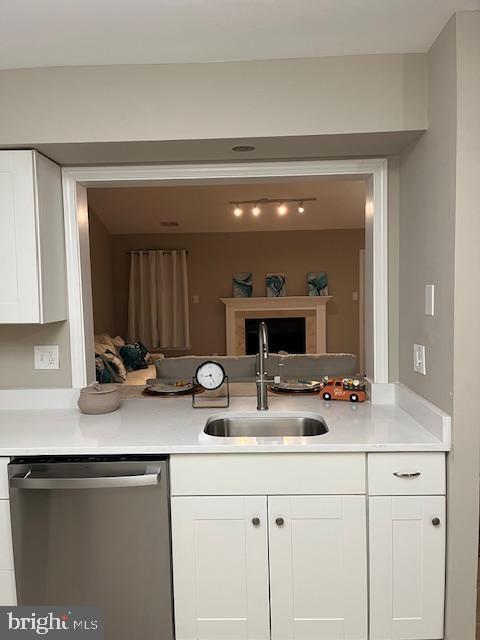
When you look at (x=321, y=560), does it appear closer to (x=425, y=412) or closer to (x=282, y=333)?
(x=425, y=412)

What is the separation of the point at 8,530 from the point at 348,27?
7.15 ft

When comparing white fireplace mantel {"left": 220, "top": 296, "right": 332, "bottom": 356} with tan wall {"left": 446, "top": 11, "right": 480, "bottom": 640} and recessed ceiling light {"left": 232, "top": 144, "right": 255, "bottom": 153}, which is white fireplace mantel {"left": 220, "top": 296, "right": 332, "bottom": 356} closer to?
recessed ceiling light {"left": 232, "top": 144, "right": 255, "bottom": 153}

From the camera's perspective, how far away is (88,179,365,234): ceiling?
6.57 m

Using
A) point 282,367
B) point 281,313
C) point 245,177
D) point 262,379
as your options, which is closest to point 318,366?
point 282,367

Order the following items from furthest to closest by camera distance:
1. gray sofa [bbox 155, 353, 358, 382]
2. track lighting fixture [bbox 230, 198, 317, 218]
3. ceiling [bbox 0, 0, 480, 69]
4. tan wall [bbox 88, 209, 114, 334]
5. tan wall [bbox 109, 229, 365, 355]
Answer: tan wall [bbox 109, 229, 365, 355], tan wall [bbox 88, 209, 114, 334], track lighting fixture [bbox 230, 198, 317, 218], gray sofa [bbox 155, 353, 358, 382], ceiling [bbox 0, 0, 480, 69]

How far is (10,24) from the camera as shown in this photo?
64.8 inches

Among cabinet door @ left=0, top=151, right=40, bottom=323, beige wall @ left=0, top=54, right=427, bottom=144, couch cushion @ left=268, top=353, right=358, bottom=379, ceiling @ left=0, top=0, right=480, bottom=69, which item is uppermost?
ceiling @ left=0, top=0, right=480, bottom=69

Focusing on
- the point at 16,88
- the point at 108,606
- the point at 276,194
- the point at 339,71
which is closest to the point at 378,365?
the point at 339,71

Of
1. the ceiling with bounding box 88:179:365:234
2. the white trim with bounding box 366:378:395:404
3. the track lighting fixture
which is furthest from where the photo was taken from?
the track lighting fixture

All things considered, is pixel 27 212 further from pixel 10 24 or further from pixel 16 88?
pixel 10 24

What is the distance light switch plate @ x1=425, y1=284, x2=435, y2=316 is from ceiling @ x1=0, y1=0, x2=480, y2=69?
0.90 meters

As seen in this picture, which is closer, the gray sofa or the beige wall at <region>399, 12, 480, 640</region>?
the beige wall at <region>399, 12, 480, 640</region>

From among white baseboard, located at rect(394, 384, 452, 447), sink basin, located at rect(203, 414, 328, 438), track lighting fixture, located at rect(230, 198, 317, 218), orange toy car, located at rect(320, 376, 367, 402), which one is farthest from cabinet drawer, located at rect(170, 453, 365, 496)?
track lighting fixture, located at rect(230, 198, 317, 218)

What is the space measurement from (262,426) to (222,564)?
2.06 feet
